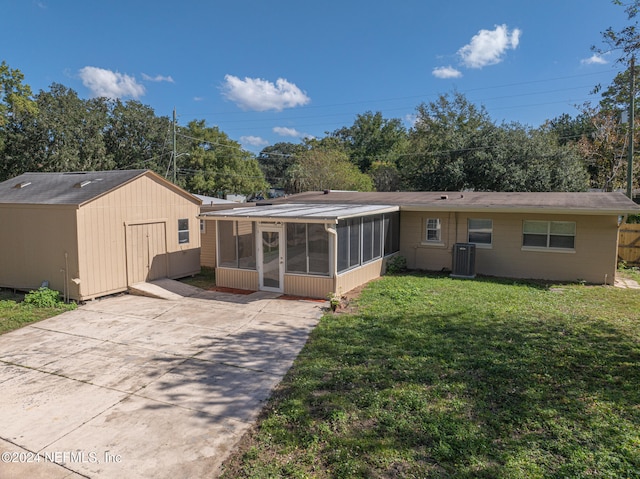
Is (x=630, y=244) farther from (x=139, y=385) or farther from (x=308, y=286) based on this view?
(x=139, y=385)

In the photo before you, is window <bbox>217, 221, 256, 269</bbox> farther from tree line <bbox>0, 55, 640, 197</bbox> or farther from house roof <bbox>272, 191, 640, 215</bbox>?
tree line <bbox>0, 55, 640, 197</bbox>

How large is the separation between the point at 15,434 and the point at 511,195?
15.3 m

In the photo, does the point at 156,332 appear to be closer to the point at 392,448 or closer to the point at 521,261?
the point at 392,448

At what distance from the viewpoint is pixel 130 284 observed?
36.9 ft

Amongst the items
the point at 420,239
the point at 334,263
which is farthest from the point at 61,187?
the point at 420,239

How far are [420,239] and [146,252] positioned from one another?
8982 millimetres

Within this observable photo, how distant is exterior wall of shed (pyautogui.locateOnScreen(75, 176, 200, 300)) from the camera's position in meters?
10.1

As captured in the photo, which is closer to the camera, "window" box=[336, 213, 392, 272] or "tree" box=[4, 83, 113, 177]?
"window" box=[336, 213, 392, 272]

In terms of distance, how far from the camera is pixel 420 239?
14.2m

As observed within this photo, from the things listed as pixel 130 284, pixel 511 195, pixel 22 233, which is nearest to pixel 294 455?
pixel 130 284

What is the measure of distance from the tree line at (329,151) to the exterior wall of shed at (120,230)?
1385 centimetres

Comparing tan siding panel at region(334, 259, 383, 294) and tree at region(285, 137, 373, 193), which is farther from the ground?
tree at region(285, 137, 373, 193)

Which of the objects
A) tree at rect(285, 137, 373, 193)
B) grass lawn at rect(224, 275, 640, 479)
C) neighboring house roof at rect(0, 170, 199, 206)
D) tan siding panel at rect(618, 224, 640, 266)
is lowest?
grass lawn at rect(224, 275, 640, 479)

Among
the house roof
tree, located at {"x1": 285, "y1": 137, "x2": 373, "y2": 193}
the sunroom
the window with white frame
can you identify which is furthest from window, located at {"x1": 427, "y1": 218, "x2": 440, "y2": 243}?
tree, located at {"x1": 285, "y1": 137, "x2": 373, "y2": 193}
